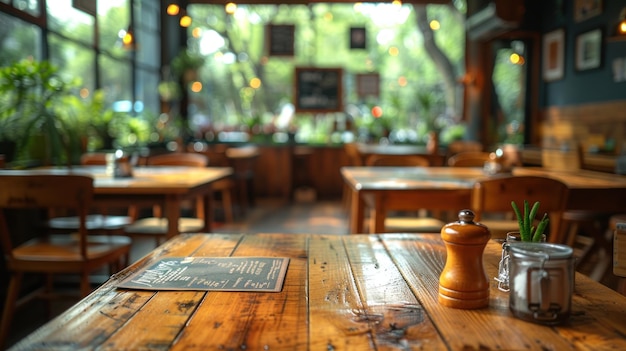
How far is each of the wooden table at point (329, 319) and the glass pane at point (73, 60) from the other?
4375 mm

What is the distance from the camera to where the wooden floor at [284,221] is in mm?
5543

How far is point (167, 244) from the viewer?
1.73 metres

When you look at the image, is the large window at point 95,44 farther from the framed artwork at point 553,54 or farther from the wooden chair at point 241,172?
the framed artwork at point 553,54

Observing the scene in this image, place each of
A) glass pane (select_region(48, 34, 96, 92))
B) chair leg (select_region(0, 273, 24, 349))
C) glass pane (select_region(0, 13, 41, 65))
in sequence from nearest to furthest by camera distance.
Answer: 1. chair leg (select_region(0, 273, 24, 349))
2. glass pane (select_region(0, 13, 41, 65))
3. glass pane (select_region(48, 34, 96, 92))

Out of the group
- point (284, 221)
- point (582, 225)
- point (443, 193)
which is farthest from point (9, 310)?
point (284, 221)

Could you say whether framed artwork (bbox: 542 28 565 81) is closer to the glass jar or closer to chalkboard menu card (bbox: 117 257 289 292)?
chalkboard menu card (bbox: 117 257 289 292)

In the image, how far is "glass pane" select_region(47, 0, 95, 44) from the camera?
210 inches

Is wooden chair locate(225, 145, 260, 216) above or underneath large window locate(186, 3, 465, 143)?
underneath

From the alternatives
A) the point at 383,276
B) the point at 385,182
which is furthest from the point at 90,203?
the point at 383,276

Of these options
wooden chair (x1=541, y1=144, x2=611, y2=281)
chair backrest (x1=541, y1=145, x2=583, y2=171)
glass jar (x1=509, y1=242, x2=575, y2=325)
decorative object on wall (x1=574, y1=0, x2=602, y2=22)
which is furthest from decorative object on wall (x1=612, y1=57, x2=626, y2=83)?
glass jar (x1=509, y1=242, x2=575, y2=325)

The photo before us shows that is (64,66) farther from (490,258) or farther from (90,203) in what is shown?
(490,258)

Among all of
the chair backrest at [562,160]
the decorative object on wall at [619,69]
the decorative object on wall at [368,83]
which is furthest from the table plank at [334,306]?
the decorative object on wall at [368,83]

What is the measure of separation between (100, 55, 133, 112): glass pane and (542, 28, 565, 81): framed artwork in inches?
213

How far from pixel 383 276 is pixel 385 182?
6.53ft
